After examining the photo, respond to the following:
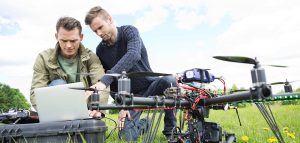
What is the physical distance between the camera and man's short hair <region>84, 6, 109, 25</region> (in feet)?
19.3

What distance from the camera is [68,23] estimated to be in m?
5.87

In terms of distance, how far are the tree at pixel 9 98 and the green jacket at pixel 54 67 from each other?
40505 millimetres

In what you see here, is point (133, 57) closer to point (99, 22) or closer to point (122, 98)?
point (99, 22)

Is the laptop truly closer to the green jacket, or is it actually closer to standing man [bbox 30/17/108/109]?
standing man [bbox 30/17/108/109]

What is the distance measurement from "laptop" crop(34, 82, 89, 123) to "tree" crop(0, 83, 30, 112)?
42251 mm

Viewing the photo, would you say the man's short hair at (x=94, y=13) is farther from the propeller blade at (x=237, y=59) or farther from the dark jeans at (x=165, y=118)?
the propeller blade at (x=237, y=59)

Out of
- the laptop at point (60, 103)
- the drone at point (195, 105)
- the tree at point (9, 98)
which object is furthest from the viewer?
the tree at point (9, 98)

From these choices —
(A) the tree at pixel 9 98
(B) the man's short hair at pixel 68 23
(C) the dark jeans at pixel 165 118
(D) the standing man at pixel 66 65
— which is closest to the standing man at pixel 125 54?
(C) the dark jeans at pixel 165 118

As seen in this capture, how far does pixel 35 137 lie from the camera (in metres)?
4.80

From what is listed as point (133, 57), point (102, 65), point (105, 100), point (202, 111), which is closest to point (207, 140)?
→ point (202, 111)

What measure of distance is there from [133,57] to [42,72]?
70.2 inches

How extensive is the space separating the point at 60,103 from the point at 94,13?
1952mm

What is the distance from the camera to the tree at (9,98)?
151 ft

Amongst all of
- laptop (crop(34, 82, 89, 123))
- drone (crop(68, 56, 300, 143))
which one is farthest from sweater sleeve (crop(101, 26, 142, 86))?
drone (crop(68, 56, 300, 143))
